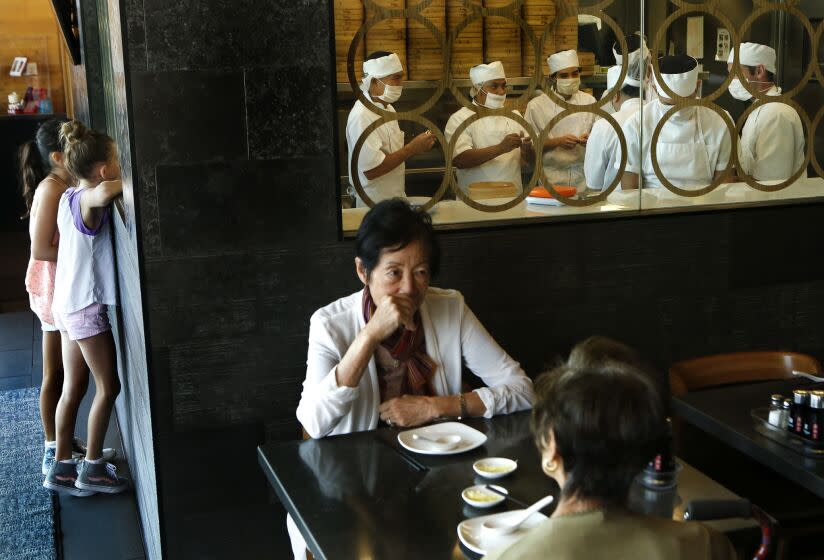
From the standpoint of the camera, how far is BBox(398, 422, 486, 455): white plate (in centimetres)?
215

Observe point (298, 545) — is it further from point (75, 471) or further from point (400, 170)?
point (75, 471)

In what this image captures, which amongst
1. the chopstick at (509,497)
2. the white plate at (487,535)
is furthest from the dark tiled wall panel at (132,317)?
the white plate at (487,535)

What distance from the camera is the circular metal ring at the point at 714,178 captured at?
327 cm

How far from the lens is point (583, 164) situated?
321 cm

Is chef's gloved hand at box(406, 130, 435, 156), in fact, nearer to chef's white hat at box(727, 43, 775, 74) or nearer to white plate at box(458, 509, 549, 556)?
chef's white hat at box(727, 43, 775, 74)

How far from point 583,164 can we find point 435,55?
63 centimetres

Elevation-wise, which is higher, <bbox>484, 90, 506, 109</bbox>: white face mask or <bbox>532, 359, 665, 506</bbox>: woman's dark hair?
<bbox>484, 90, 506, 109</bbox>: white face mask

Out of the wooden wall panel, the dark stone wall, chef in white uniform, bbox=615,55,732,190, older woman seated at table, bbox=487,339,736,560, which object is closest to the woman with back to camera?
the dark stone wall

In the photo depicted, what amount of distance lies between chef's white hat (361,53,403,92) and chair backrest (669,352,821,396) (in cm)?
126

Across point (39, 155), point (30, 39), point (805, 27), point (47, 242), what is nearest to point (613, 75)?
point (805, 27)

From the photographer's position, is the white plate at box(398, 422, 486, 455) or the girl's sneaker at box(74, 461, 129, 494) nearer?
the white plate at box(398, 422, 486, 455)

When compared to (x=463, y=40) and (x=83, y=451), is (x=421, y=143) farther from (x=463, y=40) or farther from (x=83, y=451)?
(x=83, y=451)

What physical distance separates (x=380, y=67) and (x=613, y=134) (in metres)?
0.85

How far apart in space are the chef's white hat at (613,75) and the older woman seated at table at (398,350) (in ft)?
3.40
